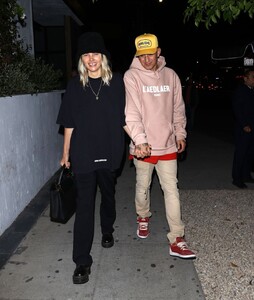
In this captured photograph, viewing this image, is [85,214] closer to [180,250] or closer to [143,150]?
[143,150]

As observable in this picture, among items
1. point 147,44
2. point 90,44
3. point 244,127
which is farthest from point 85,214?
point 244,127

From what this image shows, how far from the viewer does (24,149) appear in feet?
16.0

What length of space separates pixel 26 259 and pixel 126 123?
1.65m

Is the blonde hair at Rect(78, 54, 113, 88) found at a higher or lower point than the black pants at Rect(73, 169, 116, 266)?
higher

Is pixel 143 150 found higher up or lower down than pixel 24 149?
higher up

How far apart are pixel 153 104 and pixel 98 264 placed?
1574 mm

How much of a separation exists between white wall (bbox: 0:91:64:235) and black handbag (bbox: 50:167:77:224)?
102cm

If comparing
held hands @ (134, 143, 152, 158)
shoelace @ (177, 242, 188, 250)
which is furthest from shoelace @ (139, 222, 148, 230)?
held hands @ (134, 143, 152, 158)

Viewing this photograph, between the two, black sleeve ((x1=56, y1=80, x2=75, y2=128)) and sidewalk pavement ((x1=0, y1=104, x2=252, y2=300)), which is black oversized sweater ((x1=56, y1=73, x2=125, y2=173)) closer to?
black sleeve ((x1=56, y1=80, x2=75, y2=128))

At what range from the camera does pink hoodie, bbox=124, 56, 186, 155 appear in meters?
3.36

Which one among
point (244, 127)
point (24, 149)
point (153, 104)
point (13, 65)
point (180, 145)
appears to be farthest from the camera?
point (244, 127)

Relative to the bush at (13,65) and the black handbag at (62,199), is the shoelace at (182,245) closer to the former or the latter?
the black handbag at (62,199)

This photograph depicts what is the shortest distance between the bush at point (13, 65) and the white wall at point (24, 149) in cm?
14

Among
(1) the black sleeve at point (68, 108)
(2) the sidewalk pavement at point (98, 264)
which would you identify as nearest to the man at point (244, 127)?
(2) the sidewalk pavement at point (98, 264)
